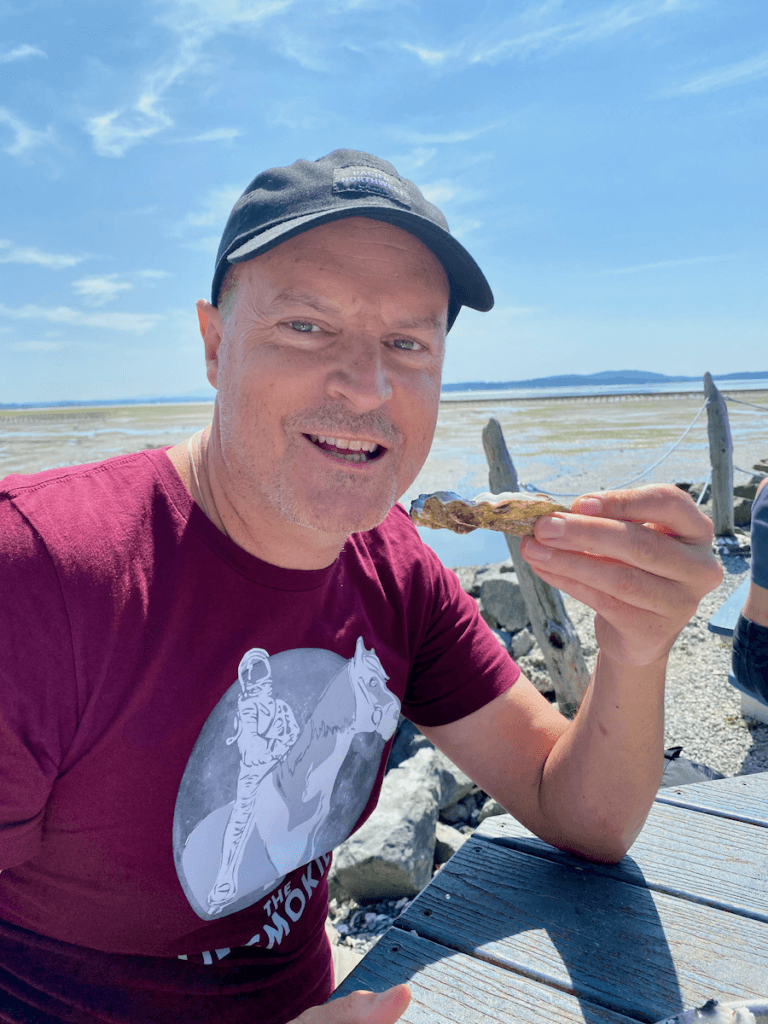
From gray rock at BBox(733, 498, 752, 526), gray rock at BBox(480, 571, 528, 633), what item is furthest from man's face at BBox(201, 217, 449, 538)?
gray rock at BBox(733, 498, 752, 526)

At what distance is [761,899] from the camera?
168 centimetres

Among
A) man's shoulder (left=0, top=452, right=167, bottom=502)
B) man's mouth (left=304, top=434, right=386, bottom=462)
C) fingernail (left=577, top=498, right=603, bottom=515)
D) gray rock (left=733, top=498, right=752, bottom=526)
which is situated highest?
man's mouth (left=304, top=434, right=386, bottom=462)

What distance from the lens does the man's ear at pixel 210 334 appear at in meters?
2.12

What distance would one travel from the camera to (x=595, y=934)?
1.57 metres

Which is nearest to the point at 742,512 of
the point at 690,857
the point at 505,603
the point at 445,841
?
the point at 505,603

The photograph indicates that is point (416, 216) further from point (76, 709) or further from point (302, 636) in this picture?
point (76, 709)

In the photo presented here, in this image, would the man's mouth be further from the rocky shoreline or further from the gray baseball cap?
the rocky shoreline

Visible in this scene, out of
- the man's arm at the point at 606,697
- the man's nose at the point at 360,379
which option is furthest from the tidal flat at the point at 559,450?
the man's nose at the point at 360,379

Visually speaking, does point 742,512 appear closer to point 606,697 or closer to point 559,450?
point 606,697

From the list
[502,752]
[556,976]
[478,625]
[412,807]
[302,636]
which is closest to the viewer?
[556,976]

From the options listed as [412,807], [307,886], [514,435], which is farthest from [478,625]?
[514,435]

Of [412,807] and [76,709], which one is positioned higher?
[76,709]

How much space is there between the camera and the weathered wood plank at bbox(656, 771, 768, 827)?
2.02 m

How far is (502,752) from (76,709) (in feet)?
4.27
